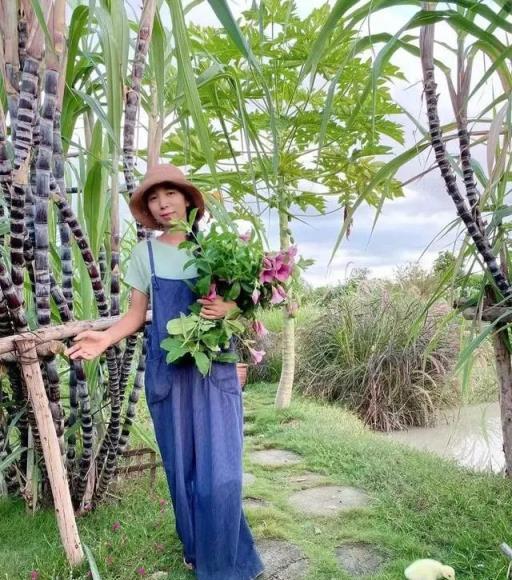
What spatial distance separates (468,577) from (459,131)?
1.47 metres

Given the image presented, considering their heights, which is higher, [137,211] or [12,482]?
[137,211]

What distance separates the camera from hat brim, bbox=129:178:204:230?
5.64 feet

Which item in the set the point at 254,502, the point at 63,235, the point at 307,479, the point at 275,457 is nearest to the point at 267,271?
the point at 63,235

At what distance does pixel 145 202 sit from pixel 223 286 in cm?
38

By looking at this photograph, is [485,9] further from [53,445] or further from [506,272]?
[53,445]

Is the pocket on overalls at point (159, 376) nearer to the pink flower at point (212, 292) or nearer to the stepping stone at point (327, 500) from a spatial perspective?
the pink flower at point (212, 292)

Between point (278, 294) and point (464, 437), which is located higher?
point (278, 294)

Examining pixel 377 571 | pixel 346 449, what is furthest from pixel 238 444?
pixel 346 449

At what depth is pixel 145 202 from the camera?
181cm

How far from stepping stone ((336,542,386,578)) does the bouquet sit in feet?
2.89

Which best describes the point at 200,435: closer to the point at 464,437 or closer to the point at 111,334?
the point at 111,334

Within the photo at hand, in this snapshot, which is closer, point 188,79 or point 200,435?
point 188,79

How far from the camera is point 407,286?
23.1 feet

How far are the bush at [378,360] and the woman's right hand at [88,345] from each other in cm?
363
